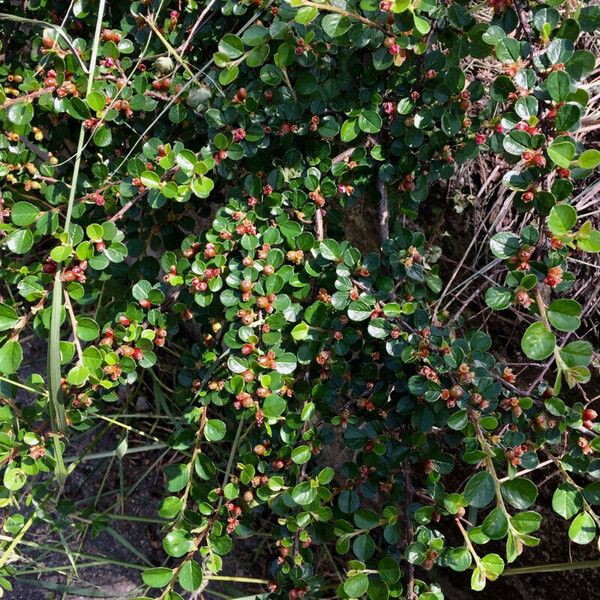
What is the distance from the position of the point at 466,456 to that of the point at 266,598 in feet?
1.82

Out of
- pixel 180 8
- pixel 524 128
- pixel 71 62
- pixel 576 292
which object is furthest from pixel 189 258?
pixel 576 292

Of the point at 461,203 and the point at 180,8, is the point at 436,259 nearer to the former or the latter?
the point at 461,203

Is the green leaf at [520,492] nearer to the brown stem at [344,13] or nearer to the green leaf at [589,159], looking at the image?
the green leaf at [589,159]

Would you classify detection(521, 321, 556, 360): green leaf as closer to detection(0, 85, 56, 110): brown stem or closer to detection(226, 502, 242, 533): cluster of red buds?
detection(226, 502, 242, 533): cluster of red buds

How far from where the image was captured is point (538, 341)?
3.28 ft

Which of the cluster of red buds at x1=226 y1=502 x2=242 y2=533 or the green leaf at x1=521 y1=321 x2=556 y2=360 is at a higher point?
the green leaf at x1=521 y1=321 x2=556 y2=360

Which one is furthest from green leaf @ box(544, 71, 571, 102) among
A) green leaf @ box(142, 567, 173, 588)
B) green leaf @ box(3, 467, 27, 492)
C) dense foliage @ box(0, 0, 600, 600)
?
green leaf @ box(3, 467, 27, 492)

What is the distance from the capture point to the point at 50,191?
1447 mm

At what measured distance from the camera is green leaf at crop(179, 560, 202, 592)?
125 cm

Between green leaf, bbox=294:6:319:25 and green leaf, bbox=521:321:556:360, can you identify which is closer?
green leaf, bbox=521:321:556:360

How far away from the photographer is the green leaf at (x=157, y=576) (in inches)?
49.0

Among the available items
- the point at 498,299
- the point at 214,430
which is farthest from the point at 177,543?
the point at 498,299

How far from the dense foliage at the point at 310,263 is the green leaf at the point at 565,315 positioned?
51mm

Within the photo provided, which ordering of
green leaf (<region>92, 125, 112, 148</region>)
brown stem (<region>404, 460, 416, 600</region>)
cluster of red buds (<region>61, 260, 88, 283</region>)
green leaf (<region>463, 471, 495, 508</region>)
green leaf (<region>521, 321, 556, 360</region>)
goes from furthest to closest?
green leaf (<region>92, 125, 112, 148</region>) → cluster of red buds (<region>61, 260, 88, 283</region>) → brown stem (<region>404, 460, 416, 600</region>) → green leaf (<region>463, 471, 495, 508</region>) → green leaf (<region>521, 321, 556, 360</region>)
